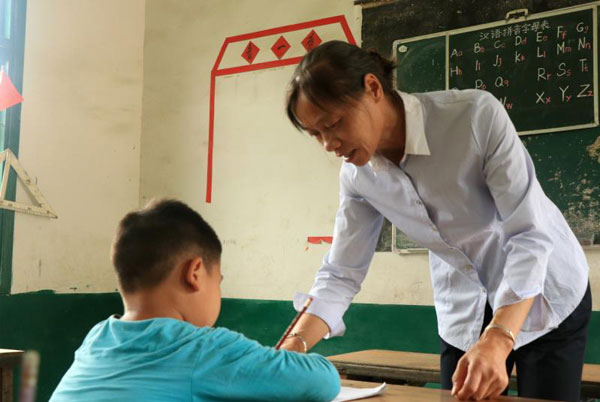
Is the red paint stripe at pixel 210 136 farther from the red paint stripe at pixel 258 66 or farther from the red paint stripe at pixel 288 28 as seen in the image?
the red paint stripe at pixel 288 28

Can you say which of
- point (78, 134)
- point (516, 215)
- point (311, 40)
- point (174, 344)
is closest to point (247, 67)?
point (311, 40)

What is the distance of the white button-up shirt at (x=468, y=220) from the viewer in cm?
130

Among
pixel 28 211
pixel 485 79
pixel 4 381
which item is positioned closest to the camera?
pixel 4 381

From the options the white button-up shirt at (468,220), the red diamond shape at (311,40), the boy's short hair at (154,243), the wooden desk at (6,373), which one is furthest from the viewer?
the red diamond shape at (311,40)

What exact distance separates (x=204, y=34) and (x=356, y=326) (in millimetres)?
1872

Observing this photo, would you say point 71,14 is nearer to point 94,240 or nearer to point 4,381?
point 94,240

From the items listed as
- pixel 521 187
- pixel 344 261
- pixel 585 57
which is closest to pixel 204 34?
pixel 585 57

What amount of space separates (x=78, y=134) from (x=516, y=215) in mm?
3063

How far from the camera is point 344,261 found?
1.60 metres

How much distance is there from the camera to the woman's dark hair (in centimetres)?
131

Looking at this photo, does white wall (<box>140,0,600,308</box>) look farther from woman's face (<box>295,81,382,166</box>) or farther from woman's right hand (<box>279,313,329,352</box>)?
woman's face (<box>295,81,382,166</box>)

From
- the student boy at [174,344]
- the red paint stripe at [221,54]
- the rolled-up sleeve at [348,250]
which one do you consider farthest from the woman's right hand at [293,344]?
the red paint stripe at [221,54]

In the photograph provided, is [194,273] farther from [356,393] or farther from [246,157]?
[246,157]

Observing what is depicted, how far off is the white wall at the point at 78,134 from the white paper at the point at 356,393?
8.75 ft
